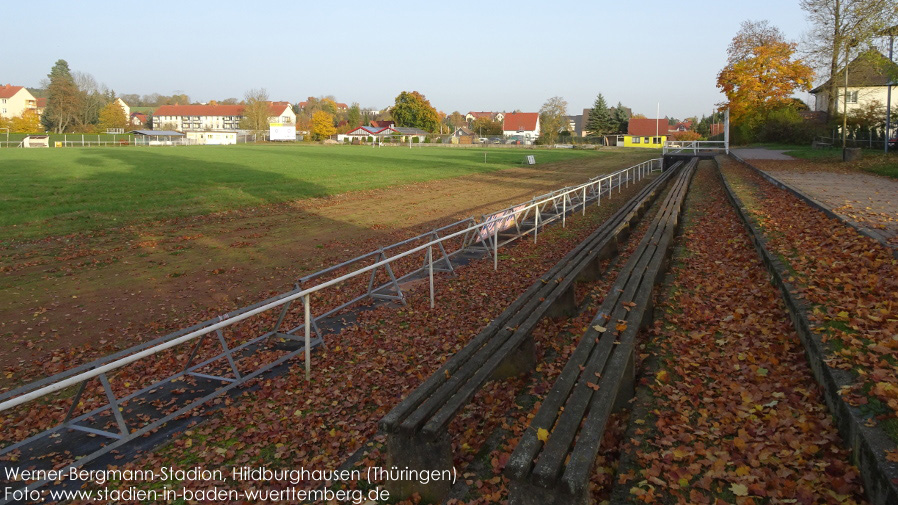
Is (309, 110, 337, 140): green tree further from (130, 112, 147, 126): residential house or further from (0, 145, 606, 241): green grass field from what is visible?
(0, 145, 606, 241): green grass field

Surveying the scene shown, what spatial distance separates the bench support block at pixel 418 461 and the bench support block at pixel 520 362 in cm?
174

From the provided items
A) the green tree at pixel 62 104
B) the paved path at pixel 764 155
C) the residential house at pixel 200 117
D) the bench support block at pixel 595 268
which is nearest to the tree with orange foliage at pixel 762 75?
the paved path at pixel 764 155

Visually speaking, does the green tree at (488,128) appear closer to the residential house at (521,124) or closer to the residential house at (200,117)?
the residential house at (521,124)

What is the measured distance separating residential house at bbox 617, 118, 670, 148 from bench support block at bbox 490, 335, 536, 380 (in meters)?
85.9

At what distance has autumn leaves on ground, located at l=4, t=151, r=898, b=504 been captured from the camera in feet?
12.8

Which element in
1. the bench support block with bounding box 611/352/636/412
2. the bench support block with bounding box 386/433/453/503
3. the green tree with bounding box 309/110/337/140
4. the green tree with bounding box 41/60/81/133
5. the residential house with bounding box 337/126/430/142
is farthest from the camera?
the residential house with bounding box 337/126/430/142

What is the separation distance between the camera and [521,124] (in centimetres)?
12738

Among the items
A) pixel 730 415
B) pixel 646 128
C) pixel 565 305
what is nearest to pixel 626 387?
pixel 730 415

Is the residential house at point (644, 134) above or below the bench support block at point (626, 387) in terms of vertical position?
above

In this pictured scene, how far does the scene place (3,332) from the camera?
28.2 ft

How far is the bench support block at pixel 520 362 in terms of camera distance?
6.01 metres

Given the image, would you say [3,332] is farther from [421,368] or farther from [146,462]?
[421,368]

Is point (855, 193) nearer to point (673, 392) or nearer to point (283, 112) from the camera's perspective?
point (673, 392)

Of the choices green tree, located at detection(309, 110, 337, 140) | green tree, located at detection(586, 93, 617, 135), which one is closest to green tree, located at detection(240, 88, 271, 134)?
green tree, located at detection(309, 110, 337, 140)
